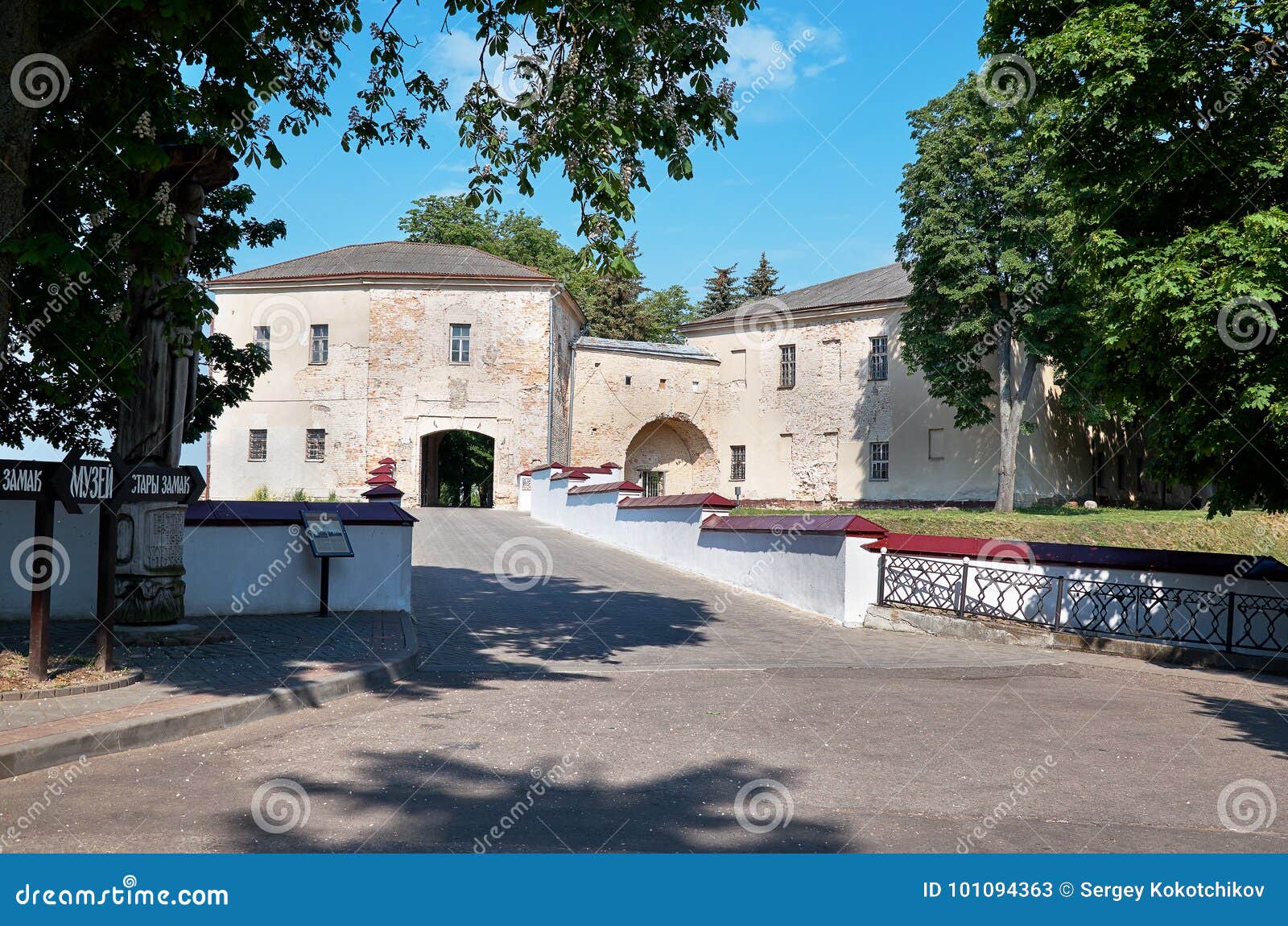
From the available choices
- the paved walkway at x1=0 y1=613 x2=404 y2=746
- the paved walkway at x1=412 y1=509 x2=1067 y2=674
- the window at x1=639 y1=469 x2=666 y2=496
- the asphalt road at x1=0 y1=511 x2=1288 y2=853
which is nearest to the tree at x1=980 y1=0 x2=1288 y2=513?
the asphalt road at x1=0 y1=511 x2=1288 y2=853

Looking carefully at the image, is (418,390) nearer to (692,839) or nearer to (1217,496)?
(1217,496)

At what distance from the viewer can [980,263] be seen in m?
31.1

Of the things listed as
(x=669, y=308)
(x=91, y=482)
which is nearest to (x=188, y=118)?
(x=91, y=482)

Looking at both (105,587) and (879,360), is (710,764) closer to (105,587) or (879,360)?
(105,587)

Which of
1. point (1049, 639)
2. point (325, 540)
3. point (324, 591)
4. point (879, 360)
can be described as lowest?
point (1049, 639)

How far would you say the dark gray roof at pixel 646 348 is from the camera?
41.4 meters

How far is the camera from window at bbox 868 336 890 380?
127 feet

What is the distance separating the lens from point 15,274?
24.1 ft

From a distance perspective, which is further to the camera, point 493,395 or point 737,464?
point 737,464

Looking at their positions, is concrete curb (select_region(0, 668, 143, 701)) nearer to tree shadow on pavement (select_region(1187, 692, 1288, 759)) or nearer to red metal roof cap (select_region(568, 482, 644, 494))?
tree shadow on pavement (select_region(1187, 692, 1288, 759))

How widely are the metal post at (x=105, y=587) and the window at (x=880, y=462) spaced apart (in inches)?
1317

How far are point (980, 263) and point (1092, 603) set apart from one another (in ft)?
69.6

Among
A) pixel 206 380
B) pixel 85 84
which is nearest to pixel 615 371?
pixel 206 380

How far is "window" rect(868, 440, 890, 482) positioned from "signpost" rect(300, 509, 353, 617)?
29.6 meters
